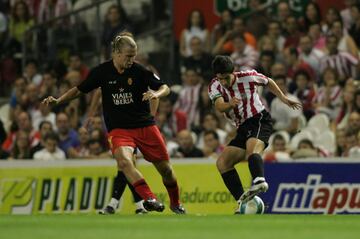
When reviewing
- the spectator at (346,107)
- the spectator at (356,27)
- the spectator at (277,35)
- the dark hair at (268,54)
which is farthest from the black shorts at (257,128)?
the spectator at (277,35)

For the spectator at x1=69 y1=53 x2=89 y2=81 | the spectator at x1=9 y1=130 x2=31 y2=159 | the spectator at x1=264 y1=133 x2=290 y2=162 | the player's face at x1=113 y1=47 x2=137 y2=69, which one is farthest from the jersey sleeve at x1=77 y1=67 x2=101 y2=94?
the spectator at x1=69 y1=53 x2=89 y2=81

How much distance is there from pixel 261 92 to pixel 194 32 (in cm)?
246

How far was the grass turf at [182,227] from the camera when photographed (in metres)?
12.2

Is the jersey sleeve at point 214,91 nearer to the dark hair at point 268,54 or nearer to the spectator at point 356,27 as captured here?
the dark hair at point 268,54

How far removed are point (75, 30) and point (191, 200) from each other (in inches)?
302

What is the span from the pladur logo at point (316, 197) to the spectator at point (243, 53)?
13.8 ft

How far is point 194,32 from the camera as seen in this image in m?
25.0

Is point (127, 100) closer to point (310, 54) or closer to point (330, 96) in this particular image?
point (330, 96)

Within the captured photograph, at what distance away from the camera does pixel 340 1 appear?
25438mm

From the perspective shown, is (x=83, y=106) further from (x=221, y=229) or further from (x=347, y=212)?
(x=221, y=229)

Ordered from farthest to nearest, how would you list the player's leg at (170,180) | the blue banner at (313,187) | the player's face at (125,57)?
the blue banner at (313,187) < the player's leg at (170,180) < the player's face at (125,57)

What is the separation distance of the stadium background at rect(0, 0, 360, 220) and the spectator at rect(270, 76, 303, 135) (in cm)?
2

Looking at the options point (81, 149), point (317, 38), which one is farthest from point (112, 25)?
point (317, 38)

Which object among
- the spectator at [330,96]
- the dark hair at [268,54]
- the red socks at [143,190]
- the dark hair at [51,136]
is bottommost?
the dark hair at [51,136]
